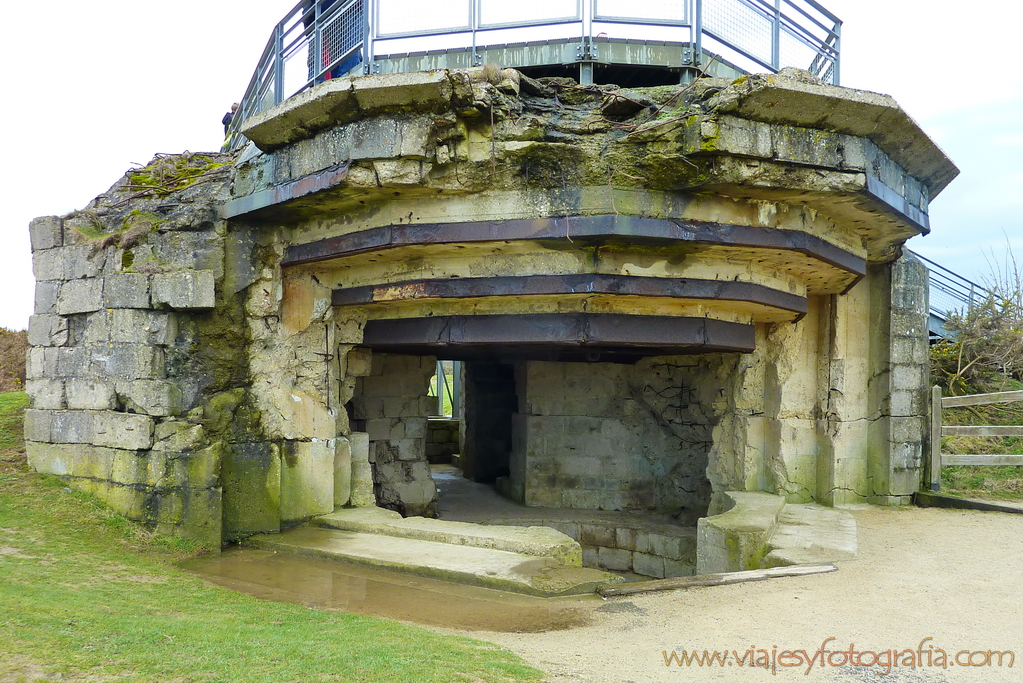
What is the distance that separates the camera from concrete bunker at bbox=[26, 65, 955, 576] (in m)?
5.65

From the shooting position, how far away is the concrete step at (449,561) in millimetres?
5098

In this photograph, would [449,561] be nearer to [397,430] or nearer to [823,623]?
[823,623]

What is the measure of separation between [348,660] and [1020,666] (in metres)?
3.16

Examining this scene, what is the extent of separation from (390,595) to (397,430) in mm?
4295

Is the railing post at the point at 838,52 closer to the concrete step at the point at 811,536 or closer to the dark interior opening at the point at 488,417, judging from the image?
the concrete step at the point at 811,536

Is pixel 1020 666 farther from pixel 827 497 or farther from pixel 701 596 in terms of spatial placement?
pixel 827 497

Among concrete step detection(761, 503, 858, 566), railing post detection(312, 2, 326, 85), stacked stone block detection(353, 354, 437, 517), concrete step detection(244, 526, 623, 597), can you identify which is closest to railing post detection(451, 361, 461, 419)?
stacked stone block detection(353, 354, 437, 517)

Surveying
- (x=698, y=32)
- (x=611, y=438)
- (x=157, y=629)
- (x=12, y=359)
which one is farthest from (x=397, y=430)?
(x=12, y=359)

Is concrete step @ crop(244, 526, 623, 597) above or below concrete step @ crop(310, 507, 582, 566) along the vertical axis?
below

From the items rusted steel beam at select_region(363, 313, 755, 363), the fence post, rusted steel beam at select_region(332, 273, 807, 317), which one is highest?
rusted steel beam at select_region(332, 273, 807, 317)

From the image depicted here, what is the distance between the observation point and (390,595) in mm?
5023

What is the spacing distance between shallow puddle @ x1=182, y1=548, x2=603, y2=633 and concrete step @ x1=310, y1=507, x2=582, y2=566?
0.68 m

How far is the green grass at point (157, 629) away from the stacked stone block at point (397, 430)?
3.20m

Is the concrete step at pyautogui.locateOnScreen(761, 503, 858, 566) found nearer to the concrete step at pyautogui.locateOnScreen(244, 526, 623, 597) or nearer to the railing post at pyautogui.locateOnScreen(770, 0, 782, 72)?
the concrete step at pyautogui.locateOnScreen(244, 526, 623, 597)
